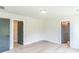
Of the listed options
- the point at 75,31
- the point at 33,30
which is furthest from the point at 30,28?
the point at 75,31

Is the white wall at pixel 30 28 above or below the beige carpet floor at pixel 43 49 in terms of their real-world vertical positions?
above

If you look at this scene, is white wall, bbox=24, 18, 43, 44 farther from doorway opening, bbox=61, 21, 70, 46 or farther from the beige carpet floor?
doorway opening, bbox=61, 21, 70, 46

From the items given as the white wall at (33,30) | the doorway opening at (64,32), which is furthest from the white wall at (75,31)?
the white wall at (33,30)

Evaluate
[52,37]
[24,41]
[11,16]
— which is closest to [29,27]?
[24,41]

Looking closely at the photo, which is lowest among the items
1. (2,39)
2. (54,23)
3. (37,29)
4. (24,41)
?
(24,41)

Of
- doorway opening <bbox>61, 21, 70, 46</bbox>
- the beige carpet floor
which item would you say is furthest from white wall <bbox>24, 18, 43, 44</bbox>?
doorway opening <bbox>61, 21, 70, 46</bbox>

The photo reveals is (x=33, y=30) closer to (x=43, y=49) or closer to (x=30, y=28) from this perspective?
(x=30, y=28)

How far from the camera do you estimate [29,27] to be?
5734mm

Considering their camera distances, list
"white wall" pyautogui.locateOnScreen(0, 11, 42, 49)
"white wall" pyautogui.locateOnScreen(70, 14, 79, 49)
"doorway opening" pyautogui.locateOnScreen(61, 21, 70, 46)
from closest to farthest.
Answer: "white wall" pyautogui.locateOnScreen(70, 14, 79, 49)
"white wall" pyautogui.locateOnScreen(0, 11, 42, 49)
"doorway opening" pyautogui.locateOnScreen(61, 21, 70, 46)

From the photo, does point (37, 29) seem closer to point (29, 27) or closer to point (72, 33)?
point (29, 27)

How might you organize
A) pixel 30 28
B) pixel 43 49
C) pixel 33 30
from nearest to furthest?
pixel 43 49 < pixel 30 28 < pixel 33 30

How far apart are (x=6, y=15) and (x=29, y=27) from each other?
Result: 1.96 metres

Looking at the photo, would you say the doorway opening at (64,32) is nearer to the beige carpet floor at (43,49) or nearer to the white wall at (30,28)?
the beige carpet floor at (43,49)

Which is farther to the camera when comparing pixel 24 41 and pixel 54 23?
pixel 54 23
